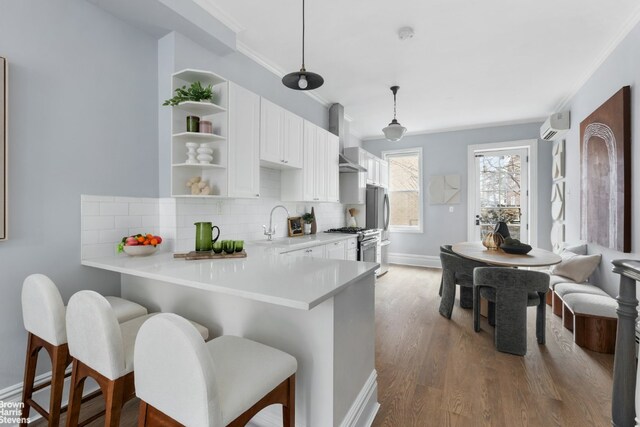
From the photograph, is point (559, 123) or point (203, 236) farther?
point (559, 123)

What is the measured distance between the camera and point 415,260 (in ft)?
20.4

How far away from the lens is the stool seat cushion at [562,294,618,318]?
100.0 inches

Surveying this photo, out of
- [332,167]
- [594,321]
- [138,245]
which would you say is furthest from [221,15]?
[594,321]

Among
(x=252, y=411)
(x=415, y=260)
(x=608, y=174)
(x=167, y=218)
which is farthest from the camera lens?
(x=415, y=260)

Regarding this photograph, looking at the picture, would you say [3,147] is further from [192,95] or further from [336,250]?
[336,250]

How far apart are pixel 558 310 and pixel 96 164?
15.3 feet

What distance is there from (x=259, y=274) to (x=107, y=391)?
76 centimetres

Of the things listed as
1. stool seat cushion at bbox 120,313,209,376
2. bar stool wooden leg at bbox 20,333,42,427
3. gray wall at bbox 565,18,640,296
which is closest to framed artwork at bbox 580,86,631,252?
gray wall at bbox 565,18,640,296

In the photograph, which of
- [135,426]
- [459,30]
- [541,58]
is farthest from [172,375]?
[541,58]

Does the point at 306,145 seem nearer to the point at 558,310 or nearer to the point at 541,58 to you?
the point at 541,58

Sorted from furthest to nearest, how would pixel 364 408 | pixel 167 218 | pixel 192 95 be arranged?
pixel 167 218 → pixel 192 95 → pixel 364 408

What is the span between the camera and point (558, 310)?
337 centimetres

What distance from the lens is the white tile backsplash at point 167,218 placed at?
6.79ft

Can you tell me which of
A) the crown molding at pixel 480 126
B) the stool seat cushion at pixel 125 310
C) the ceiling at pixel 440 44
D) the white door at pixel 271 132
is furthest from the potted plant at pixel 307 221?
the crown molding at pixel 480 126
